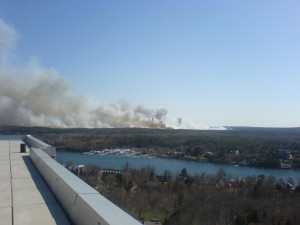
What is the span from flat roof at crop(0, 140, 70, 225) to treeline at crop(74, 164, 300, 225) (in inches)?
1195

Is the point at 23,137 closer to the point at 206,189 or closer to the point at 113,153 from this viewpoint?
the point at 206,189

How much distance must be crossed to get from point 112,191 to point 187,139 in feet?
291

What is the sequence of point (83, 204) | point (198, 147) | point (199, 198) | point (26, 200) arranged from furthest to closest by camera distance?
point (198, 147) → point (199, 198) → point (26, 200) → point (83, 204)

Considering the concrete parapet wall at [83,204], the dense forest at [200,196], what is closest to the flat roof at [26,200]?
the concrete parapet wall at [83,204]

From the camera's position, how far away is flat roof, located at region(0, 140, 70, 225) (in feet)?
13.2

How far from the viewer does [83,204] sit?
Result: 3.50 metres

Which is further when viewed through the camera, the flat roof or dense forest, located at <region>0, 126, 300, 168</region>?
dense forest, located at <region>0, 126, 300, 168</region>

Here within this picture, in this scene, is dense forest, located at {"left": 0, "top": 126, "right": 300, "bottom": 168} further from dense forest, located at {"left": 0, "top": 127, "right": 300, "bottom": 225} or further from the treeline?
the treeline

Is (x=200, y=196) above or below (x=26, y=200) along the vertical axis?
below

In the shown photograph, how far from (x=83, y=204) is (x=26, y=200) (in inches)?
65.3

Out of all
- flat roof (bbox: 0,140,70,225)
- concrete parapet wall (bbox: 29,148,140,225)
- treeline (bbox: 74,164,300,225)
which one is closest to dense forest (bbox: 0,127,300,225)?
treeline (bbox: 74,164,300,225)

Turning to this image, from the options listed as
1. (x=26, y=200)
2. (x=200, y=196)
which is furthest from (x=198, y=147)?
(x=26, y=200)

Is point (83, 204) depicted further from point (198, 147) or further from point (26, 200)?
point (198, 147)

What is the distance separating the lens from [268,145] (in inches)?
4911
